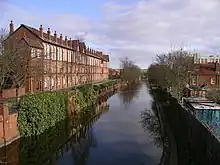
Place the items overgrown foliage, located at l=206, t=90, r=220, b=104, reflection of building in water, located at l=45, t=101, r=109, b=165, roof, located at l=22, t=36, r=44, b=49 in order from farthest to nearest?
roof, located at l=22, t=36, r=44, b=49 → overgrown foliage, located at l=206, t=90, r=220, b=104 → reflection of building in water, located at l=45, t=101, r=109, b=165

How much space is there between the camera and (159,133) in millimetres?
20625

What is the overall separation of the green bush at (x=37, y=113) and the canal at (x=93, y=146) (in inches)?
23.6

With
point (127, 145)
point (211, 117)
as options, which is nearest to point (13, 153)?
point (127, 145)

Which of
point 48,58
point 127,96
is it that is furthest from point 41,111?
point 127,96

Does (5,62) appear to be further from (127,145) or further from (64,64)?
(64,64)

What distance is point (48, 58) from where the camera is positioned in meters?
38.8

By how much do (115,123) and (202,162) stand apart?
1429 centimetres

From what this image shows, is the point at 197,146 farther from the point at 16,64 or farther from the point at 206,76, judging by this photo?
the point at 206,76

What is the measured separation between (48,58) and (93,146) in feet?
75.2

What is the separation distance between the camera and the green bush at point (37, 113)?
1855 centimetres

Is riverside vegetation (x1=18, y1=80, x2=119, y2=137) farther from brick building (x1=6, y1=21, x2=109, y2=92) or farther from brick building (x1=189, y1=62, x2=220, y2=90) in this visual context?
brick building (x1=189, y1=62, x2=220, y2=90)

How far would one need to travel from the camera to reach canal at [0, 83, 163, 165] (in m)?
15.2

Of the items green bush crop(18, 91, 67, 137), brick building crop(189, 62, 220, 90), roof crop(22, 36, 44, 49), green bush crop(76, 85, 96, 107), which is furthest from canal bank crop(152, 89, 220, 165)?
brick building crop(189, 62, 220, 90)

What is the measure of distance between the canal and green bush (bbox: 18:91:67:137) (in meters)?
0.60
